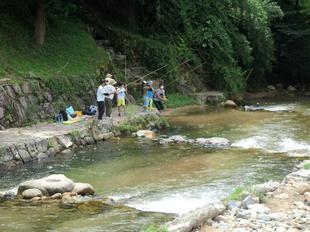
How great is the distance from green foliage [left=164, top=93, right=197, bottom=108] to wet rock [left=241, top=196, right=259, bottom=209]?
1940 cm

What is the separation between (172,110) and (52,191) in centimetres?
1646

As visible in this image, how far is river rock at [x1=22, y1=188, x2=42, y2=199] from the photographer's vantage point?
12648 millimetres

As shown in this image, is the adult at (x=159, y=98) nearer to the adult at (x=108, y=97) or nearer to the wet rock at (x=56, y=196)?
the adult at (x=108, y=97)

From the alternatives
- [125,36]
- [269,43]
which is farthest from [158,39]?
[269,43]

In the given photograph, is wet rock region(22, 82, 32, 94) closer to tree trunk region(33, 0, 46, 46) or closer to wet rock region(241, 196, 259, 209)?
tree trunk region(33, 0, 46, 46)

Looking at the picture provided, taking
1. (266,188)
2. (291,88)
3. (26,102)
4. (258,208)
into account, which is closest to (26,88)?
(26,102)

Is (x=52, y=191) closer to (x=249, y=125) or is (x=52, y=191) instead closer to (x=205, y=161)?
(x=205, y=161)

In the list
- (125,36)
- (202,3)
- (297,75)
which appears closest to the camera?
(125,36)

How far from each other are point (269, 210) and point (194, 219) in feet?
5.54

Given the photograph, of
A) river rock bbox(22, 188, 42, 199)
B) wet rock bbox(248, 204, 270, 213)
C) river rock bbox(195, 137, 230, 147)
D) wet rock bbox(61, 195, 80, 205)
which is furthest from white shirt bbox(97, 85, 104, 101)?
wet rock bbox(248, 204, 270, 213)

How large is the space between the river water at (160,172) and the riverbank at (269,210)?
1.42 meters

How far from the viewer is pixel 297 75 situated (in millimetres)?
46312

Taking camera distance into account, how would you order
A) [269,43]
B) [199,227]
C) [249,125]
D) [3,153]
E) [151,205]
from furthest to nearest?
[269,43] < [249,125] < [3,153] < [151,205] < [199,227]

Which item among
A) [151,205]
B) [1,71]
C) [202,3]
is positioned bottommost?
[151,205]
